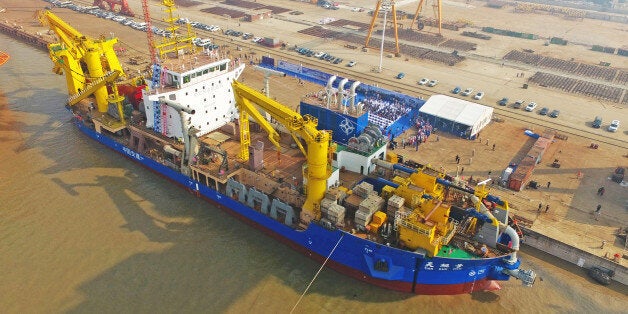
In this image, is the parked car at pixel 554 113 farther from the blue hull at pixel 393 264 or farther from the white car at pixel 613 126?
the blue hull at pixel 393 264

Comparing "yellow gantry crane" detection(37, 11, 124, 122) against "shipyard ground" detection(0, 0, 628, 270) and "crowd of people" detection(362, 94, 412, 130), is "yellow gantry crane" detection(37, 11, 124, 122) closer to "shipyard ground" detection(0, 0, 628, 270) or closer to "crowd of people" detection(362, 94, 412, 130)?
"shipyard ground" detection(0, 0, 628, 270)

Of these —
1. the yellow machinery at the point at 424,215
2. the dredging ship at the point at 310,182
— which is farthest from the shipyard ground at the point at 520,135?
the yellow machinery at the point at 424,215

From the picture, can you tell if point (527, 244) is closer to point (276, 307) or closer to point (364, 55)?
point (276, 307)

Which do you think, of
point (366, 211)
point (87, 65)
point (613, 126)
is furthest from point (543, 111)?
point (87, 65)

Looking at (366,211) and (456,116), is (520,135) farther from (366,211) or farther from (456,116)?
(366,211)

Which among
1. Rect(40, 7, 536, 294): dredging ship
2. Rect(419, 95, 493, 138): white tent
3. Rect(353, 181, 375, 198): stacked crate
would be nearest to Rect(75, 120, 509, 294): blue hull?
Rect(40, 7, 536, 294): dredging ship

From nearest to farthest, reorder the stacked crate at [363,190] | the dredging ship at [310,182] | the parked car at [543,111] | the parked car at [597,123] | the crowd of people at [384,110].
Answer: the dredging ship at [310,182] → the stacked crate at [363,190] → the crowd of people at [384,110] → the parked car at [597,123] → the parked car at [543,111]
